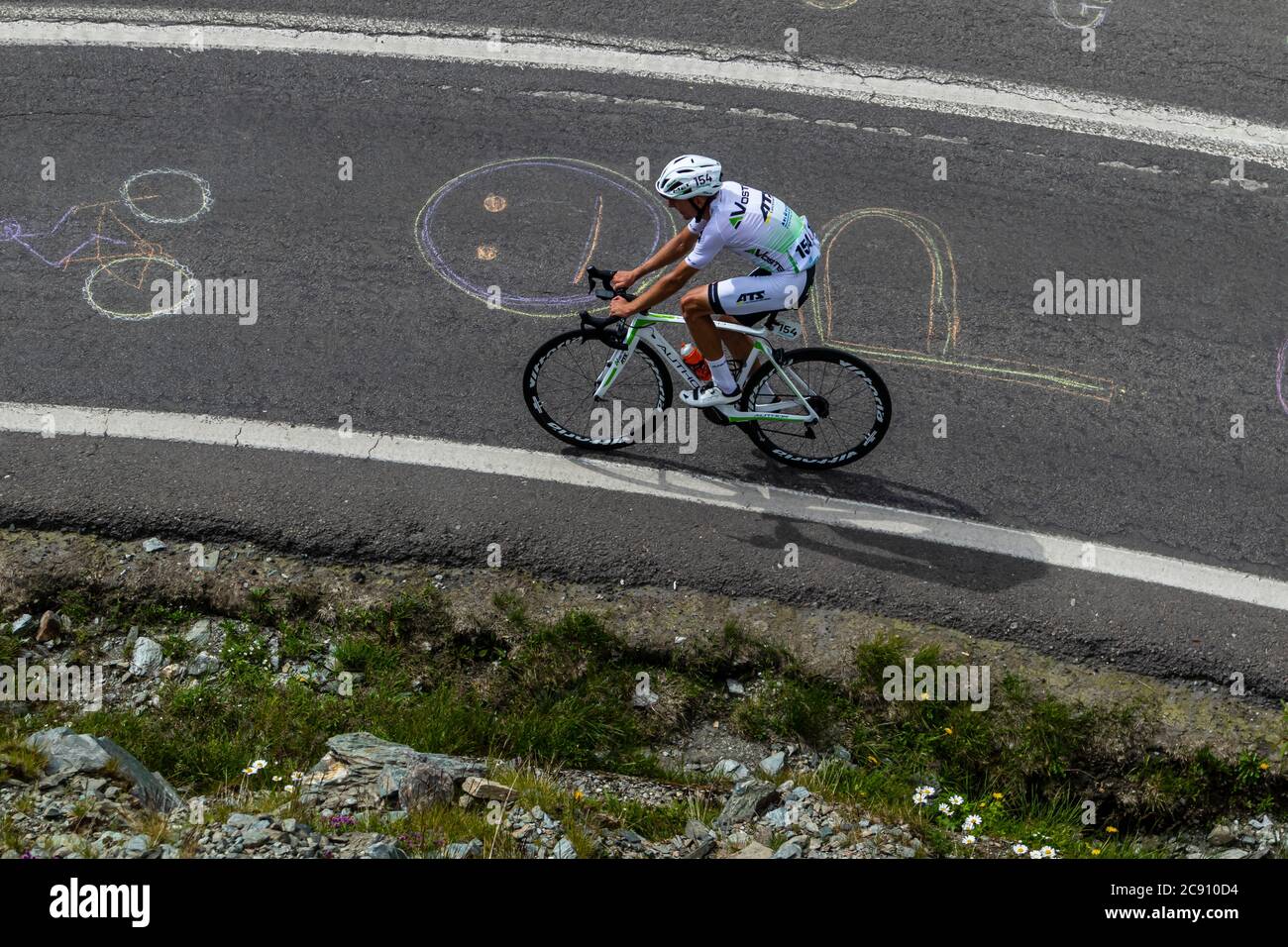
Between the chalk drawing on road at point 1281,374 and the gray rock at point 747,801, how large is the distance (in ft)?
15.7

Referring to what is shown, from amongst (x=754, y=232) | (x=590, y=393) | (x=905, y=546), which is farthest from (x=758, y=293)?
(x=905, y=546)

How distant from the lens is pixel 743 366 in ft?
25.4

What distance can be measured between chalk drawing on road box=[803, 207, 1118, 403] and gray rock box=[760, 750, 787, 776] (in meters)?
3.27

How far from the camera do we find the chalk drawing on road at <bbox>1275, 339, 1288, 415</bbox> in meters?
8.28

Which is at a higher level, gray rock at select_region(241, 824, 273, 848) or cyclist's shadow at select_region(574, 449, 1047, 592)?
cyclist's shadow at select_region(574, 449, 1047, 592)

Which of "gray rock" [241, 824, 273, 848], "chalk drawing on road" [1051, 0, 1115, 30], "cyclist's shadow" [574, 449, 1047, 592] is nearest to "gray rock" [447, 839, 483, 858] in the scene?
"gray rock" [241, 824, 273, 848]

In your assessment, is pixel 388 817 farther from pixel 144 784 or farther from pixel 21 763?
pixel 21 763

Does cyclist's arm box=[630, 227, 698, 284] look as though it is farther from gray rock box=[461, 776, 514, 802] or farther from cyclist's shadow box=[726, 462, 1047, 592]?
gray rock box=[461, 776, 514, 802]

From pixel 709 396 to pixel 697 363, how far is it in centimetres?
24

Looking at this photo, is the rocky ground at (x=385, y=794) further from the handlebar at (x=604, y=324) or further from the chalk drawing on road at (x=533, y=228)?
the chalk drawing on road at (x=533, y=228)

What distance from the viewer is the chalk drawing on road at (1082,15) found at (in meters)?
11.0

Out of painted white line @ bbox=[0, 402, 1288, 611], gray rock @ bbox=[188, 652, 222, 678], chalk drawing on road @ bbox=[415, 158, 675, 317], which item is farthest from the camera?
chalk drawing on road @ bbox=[415, 158, 675, 317]

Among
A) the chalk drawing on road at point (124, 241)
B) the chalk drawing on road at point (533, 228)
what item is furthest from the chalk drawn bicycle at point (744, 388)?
the chalk drawing on road at point (124, 241)

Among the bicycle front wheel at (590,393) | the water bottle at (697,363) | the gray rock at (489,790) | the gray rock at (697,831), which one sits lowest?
the gray rock at (697,831)
